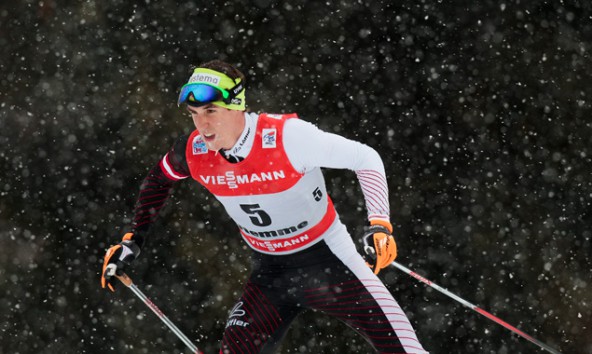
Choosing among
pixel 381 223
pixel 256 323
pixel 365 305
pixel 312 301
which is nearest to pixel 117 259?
pixel 256 323

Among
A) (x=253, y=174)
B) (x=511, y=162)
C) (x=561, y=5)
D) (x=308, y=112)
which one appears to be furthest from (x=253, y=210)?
(x=561, y=5)

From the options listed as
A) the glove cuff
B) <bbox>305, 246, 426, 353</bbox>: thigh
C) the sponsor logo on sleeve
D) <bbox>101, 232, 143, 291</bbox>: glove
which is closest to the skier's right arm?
<bbox>101, 232, 143, 291</bbox>: glove

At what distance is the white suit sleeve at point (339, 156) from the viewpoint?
3.58 meters

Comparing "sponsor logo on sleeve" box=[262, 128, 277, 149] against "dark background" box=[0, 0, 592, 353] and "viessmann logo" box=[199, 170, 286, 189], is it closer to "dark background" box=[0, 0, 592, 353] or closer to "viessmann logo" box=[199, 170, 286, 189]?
"viessmann logo" box=[199, 170, 286, 189]

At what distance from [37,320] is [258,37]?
10.6 ft

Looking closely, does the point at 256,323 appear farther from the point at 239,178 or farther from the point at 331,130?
the point at 331,130

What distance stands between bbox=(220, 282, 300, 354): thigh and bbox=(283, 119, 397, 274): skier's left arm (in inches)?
28.3

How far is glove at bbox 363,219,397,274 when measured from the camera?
3398 millimetres

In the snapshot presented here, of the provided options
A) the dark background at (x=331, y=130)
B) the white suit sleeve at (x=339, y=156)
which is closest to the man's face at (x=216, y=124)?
the white suit sleeve at (x=339, y=156)

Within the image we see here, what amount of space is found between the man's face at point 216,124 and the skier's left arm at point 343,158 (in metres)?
0.27

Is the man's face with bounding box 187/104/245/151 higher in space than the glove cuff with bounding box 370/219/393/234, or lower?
higher

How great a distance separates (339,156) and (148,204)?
130 cm

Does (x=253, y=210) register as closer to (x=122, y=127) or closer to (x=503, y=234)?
(x=122, y=127)

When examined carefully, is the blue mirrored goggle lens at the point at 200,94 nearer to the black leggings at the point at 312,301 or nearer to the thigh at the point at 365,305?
the black leggings at the point at 312,301
